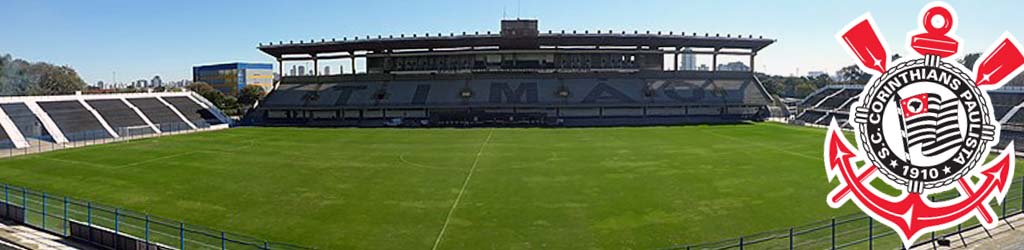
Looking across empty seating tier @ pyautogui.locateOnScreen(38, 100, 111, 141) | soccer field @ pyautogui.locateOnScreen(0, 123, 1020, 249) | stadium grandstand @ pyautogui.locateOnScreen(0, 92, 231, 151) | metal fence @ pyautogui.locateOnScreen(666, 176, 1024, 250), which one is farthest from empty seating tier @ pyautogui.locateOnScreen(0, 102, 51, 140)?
metal fence @ pyautogui.locateOnScreen(666, 176, 1024, 250)

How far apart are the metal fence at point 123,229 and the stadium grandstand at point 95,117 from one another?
83.2ft

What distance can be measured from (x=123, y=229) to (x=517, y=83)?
1937 inches

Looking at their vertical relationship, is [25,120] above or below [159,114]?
below

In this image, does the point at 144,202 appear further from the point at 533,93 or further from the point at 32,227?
the point at 533,93

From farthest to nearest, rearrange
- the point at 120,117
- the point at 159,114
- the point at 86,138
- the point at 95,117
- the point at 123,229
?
the point at 159,114
the point at 120,117
the point at 95,117
the point at 86,138
the point at 123,229

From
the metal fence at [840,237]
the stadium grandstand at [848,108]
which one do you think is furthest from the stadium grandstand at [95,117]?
the stadium grandstand at [848,108]

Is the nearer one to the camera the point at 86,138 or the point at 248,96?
the point at 86,138

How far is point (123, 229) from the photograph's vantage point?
16.6m

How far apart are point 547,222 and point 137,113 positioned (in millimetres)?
47347

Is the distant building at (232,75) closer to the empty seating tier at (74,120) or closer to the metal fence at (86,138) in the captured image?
the empty seating tier at (74,120)

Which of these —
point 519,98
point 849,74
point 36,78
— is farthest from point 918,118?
point 849,74

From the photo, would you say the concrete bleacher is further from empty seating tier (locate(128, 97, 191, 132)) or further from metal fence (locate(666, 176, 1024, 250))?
metal fence (locate(666, 176, 1024, 250))

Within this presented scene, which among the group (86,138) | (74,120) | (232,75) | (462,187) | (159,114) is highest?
(232,75)

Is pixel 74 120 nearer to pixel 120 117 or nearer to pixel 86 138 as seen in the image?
pixel 120 117
